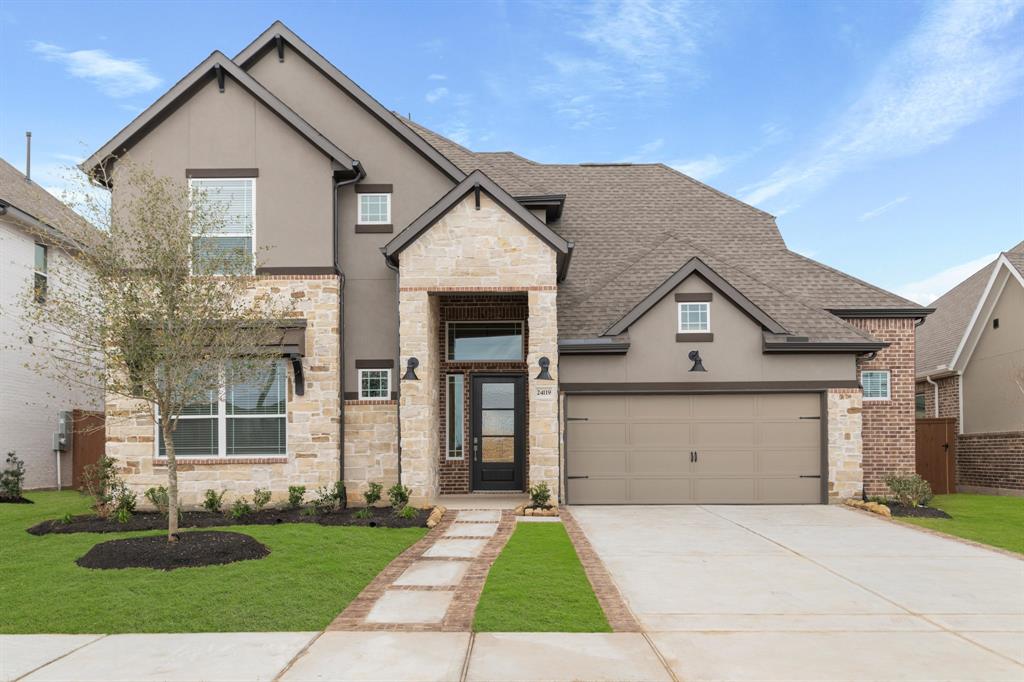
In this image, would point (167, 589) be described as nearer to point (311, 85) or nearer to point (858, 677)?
point (858, 677)

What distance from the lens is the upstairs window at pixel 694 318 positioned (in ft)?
51.2

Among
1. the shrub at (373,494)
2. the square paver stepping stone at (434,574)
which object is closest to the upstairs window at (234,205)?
the shrub at (373,494)

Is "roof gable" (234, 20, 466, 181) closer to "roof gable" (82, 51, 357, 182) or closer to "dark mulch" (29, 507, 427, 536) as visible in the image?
"roof gable" (82, 51, 357, 182)

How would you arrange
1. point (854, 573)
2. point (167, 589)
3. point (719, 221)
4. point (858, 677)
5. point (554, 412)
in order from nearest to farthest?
point (858, 677)
point (167, 589)
point (854, 573)
point (554, 412)
point (719, 221)

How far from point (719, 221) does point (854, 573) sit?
39.6 feet

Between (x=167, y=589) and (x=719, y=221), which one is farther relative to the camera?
(x=719, y=221)

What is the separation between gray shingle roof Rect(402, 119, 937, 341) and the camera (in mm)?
16328

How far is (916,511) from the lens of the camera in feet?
47.4

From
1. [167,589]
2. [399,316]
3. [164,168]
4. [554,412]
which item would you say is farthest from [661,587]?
[164,168]

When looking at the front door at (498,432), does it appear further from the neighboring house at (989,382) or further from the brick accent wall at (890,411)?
the neighboring house at (989,382)

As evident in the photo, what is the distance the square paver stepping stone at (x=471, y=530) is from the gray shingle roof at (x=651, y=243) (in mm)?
4495

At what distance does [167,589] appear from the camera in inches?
322

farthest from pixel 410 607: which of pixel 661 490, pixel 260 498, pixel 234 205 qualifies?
pixel 234 205

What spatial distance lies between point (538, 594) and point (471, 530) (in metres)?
4.46
